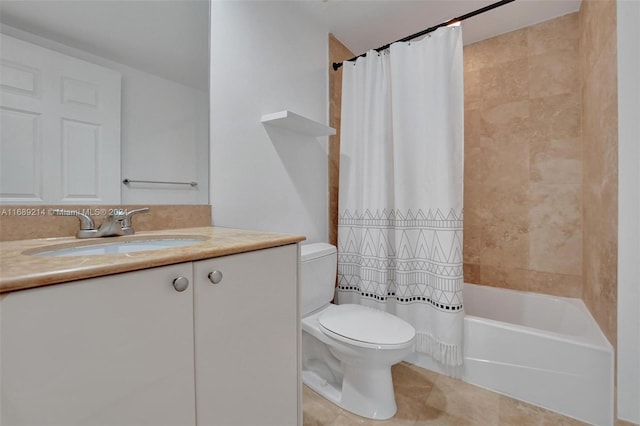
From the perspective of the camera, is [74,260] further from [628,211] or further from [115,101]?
[628,211]

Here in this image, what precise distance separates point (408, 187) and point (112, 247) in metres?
1.50

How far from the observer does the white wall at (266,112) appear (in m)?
1.39

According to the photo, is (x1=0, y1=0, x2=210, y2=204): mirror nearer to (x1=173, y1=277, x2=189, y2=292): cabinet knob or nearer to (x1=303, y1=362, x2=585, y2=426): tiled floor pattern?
(x1=173, y1=277, x2=189, y2=292): cabinet knob

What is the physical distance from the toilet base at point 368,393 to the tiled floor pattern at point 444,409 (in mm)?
29

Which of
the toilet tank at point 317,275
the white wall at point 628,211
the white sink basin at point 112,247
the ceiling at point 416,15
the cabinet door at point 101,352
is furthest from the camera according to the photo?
the ceiling at point 416,15

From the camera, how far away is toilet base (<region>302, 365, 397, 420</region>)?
1.31 m

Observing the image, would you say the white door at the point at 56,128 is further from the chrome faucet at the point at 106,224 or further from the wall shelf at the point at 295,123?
the wall shelf at the point at 295,123

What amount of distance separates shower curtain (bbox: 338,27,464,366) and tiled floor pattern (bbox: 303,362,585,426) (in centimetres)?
16

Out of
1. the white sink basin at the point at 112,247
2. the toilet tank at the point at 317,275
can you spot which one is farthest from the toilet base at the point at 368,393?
the white sink basin at the point at 112,247

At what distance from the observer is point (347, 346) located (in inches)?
48.8

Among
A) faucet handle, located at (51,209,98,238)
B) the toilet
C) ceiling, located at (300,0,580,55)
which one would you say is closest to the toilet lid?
the toilet

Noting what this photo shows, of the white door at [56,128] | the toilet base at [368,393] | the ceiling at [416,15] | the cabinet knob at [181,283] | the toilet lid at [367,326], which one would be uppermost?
the ceiling at [416,15]

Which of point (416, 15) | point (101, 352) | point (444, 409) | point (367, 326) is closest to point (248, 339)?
point (101, 352)

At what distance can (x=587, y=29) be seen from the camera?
63.4 inches
